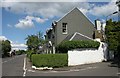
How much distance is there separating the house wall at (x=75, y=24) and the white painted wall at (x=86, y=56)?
7.73 metres

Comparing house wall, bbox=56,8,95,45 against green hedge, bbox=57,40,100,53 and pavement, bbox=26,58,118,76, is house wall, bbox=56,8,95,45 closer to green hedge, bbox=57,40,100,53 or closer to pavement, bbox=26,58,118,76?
green hedge, bbox=57,40,100,53

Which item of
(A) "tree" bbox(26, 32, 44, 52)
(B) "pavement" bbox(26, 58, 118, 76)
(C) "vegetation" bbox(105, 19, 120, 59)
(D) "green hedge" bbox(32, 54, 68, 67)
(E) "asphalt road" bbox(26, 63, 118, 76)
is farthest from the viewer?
(A) "tree" bbox(26, 32, 44, 52)

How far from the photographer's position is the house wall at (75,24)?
42219mm

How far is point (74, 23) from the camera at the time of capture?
43.2 m

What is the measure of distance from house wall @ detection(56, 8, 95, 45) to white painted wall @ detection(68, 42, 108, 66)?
25.3 ft

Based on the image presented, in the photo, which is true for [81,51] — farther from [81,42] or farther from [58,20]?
[58,20]

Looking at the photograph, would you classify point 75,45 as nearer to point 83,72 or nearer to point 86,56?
point 86,56

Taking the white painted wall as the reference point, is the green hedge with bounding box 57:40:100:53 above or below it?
above

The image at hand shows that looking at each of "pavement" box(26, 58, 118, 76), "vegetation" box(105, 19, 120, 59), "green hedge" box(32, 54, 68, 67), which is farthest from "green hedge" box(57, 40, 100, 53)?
"pavement" box(26, 58, 118, 76)

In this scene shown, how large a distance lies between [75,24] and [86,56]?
10401mm

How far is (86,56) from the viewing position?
112 feet

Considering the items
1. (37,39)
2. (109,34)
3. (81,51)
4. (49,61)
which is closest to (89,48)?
(81,51)

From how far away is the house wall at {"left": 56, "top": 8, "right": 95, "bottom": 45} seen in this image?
139 ft

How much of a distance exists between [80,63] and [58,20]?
36.2ft
